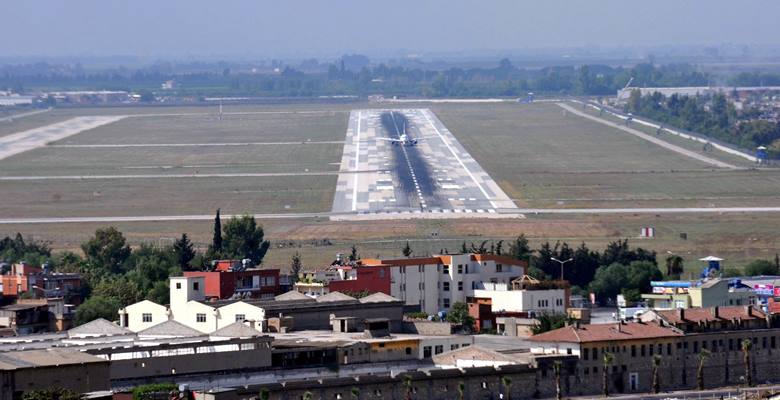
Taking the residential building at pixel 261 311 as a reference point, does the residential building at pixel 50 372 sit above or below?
above

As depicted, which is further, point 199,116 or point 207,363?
point 199,116

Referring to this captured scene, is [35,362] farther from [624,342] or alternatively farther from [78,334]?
[624,342]

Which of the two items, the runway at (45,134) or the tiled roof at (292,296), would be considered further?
the runway at (45,134)

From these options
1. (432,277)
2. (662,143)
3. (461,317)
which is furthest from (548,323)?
(662,143)

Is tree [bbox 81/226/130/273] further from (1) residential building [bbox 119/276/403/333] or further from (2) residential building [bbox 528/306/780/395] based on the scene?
(2) residential building [bbox 528/306/780/395]

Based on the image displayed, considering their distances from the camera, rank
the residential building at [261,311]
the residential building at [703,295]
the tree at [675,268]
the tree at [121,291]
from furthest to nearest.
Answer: the tree at [675,268]
the tree at [121,291]
the residential building at [703,295]
the residential building at [261,311]

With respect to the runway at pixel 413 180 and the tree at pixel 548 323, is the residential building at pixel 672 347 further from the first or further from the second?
the runway at pixel 413 180

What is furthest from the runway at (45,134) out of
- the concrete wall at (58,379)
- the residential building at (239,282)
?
the concrete wall at (58,379)

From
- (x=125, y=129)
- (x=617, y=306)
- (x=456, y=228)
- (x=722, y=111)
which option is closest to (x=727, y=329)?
(x=617, y=306)
